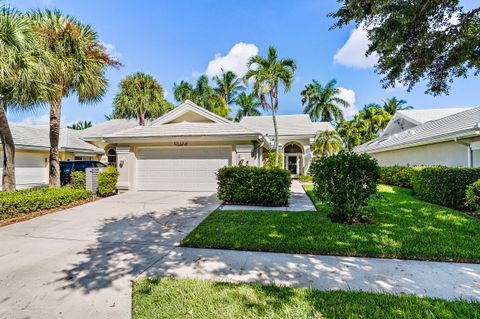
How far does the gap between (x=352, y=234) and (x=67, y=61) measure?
12.0 metres

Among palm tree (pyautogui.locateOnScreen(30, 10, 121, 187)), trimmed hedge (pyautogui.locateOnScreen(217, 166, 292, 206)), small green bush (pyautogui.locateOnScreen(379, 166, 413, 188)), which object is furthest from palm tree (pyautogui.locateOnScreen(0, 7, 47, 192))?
small green bush (pyautogui.locateOnScreen(379, 166, 413, 188))

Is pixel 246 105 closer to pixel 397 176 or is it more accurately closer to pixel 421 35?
pixel 397 176

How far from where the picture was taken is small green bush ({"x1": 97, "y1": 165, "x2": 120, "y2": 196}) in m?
10.5

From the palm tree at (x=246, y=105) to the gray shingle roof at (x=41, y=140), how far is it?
19268 mm

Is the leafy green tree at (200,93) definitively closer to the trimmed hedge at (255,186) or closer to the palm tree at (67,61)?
the palm tree at (67,61)

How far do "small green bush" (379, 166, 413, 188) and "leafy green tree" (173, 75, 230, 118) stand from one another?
19436 mm

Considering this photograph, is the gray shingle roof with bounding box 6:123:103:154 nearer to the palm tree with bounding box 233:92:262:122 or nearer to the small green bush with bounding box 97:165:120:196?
the small green bush with bounding box 97:165:120:196

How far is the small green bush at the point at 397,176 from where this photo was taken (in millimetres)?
12461

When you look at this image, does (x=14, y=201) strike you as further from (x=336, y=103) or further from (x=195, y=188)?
(x=336, y=103)

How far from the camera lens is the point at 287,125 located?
22.6 m

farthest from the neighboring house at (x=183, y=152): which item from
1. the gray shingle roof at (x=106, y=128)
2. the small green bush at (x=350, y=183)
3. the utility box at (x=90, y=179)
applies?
the gray shingle roof at (x=106, y=128)

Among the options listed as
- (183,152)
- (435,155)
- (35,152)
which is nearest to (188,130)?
(183,152)

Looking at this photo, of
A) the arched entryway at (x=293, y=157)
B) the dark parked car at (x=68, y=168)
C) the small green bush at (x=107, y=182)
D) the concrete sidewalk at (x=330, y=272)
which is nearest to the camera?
the concrete sidewalk at (x=330, y=272)

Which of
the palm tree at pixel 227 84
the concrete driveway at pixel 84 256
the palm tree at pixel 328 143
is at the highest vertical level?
the palm tree at pixel 227 84
